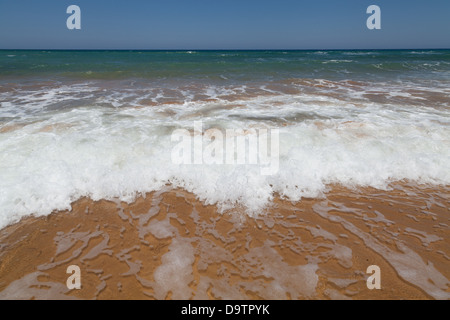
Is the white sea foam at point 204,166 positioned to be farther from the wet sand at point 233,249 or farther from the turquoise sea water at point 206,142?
the wet sand at point 233,249

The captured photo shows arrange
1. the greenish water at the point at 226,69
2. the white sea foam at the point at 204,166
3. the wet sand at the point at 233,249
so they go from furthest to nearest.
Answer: the greenish water at the point at 226,69, the white sea foam at the point at 204,166, the wet sand at the point at 233,249

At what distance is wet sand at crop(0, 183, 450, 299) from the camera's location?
2.89m

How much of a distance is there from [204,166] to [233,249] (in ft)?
7.24

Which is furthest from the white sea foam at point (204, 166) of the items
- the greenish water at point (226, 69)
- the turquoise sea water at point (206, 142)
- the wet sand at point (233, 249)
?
the greenish water at point (226, 69)

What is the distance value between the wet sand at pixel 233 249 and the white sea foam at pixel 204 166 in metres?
0.37

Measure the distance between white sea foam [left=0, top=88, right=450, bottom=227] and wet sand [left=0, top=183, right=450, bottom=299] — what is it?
0.37 m

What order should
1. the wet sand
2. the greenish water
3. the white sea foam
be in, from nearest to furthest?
the wet sand < the white sea foam < the greenish water

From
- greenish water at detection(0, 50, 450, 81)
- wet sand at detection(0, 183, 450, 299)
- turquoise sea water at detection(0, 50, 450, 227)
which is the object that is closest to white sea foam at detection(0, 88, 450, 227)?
turquoise sea water at detection(0, 50, 450, 227)

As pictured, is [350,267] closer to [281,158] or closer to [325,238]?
[325,238]

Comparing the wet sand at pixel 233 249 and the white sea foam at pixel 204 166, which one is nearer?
the wet sand at pixel 233 249

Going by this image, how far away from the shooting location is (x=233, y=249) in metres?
3.43

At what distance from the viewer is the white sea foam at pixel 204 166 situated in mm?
4500

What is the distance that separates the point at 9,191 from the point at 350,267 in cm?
554

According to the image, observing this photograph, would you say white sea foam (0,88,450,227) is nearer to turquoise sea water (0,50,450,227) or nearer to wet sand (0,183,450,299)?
turquoise sea water (0,50,450,227)
